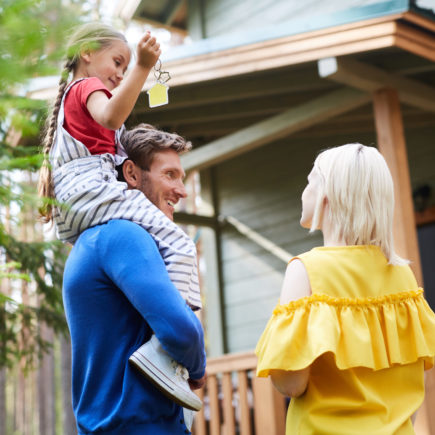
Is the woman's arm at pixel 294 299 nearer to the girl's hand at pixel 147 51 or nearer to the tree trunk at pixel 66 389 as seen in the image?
the girl's hand at pixel 147 51

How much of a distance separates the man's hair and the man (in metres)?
0.31

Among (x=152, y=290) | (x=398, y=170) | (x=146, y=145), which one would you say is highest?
(x=398, y=170)

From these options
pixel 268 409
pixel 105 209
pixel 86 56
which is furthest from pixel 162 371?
pixel 268 409

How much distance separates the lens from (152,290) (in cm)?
155

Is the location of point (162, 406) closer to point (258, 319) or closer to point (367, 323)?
point (367, 323)

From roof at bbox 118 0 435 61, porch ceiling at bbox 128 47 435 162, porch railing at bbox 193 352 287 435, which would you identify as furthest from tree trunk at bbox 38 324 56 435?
roof at bbox 118 0 435 61

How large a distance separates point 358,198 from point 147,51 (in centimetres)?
71

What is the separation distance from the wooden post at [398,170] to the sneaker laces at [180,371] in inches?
142

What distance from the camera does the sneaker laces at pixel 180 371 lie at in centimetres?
158

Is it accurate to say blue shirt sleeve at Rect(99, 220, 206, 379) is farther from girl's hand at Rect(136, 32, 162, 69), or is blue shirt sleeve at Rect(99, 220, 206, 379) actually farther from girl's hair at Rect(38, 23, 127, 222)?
girl's hand at Rect(136, 32, 162, 69)

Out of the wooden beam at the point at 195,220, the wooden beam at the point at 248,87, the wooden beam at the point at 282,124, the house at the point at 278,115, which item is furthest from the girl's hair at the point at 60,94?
the wooden beam at the point at 195,220

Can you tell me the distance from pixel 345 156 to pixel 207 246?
696cm

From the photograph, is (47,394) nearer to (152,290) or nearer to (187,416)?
(187,416)

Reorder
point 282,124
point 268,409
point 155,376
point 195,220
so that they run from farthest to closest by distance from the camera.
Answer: point 195,220 < point 282,124 < point 268,409 < point 155,376
